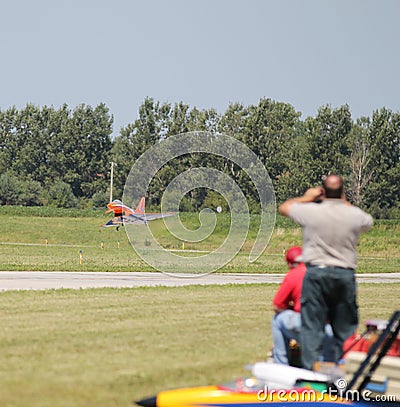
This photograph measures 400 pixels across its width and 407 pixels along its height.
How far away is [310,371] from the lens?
297 inches

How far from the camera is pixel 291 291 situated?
8703mm

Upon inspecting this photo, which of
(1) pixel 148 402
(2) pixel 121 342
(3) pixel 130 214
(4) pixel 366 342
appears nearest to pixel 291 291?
(4) pixel 366 342

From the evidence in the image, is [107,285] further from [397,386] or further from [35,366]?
[397,386]

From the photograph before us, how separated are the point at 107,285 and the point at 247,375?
Answer: 13647 millimetres

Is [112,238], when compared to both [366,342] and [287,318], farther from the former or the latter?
[366,342]

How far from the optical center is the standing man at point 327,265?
7723mm

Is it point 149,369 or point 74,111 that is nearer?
point 149,369

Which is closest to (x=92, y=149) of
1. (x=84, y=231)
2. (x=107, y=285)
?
(x=84, y=231)

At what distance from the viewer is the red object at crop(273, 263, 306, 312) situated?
8.63 meters

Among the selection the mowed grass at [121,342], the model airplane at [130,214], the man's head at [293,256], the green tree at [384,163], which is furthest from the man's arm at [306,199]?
the green tree at [384,163]

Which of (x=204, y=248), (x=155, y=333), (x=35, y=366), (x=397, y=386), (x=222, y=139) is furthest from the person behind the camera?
(x=222, y=139)

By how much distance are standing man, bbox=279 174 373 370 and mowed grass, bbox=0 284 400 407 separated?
1.27 metres

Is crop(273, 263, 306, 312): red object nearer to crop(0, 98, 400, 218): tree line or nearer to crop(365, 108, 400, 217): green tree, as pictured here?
crop(0, 98, 400, 218): tree line

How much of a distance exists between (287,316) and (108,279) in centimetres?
1656
